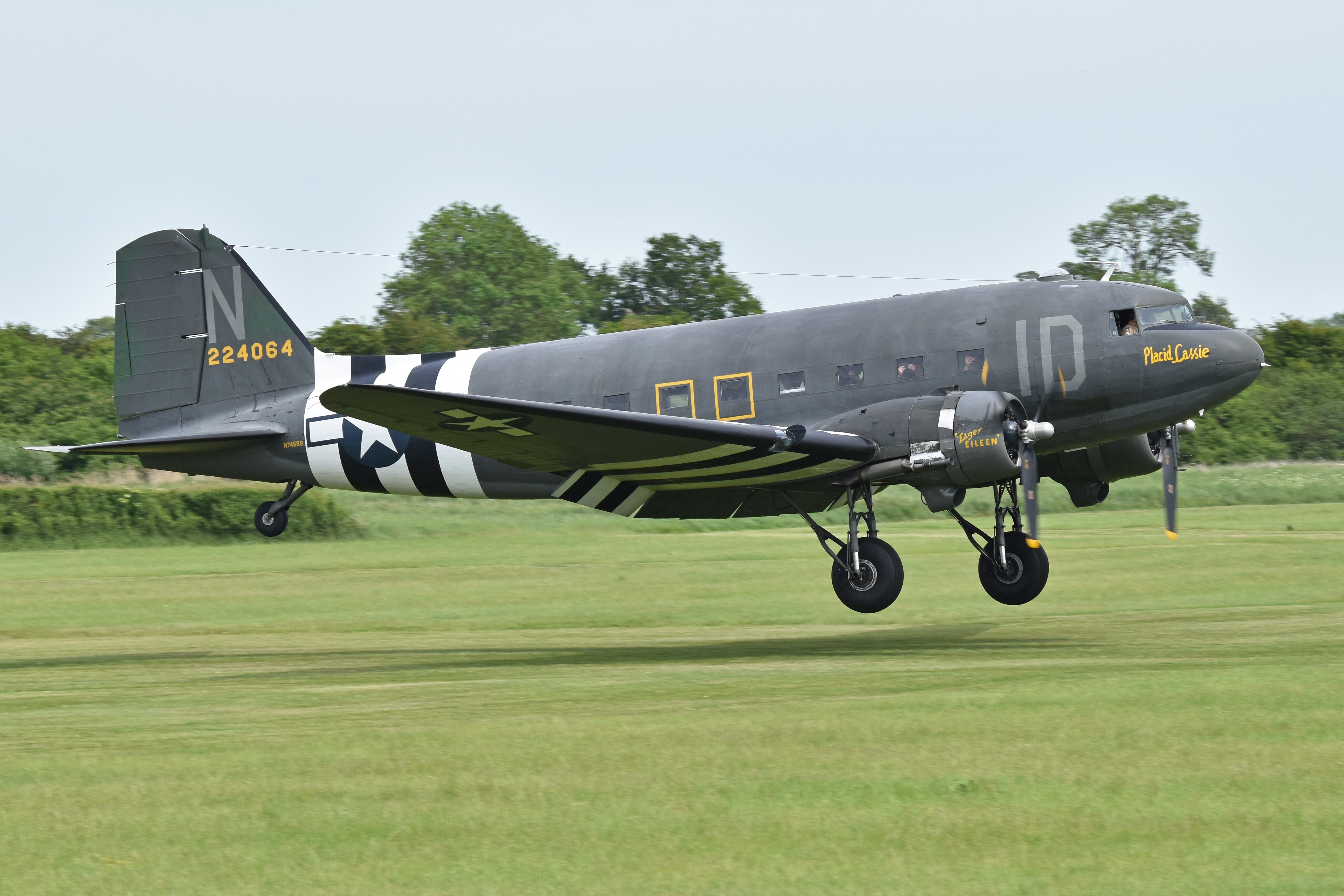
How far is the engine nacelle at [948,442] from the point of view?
1714 centimetres

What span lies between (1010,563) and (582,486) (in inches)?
242

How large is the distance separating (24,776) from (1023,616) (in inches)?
603

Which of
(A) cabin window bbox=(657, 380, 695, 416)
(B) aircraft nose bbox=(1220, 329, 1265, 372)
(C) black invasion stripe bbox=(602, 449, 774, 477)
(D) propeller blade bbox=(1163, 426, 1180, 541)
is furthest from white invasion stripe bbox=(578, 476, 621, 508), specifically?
(B) aircraft nose bbox=(1220, 329, 1265, 372)

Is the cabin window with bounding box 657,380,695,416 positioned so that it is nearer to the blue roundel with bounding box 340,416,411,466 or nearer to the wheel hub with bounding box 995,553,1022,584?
the blue roundel with bounding box 340,416,411,466

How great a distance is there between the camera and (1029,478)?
1736cm

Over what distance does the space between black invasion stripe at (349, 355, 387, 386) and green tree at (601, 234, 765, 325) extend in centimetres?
6836

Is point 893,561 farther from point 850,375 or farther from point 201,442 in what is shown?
point 201,442

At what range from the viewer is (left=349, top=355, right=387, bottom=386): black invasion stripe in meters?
22.0

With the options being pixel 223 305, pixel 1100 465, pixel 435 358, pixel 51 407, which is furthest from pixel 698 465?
pixel 51 407

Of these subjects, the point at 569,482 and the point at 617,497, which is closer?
the point at 569,482

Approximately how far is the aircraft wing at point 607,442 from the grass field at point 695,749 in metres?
2.30

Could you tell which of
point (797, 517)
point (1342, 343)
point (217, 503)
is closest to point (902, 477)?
point (217, 503)

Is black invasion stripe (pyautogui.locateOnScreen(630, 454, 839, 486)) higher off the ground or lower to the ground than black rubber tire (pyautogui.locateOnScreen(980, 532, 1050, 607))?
higher

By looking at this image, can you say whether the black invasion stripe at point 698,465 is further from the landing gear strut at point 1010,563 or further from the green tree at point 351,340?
the green tree at point 351,340
